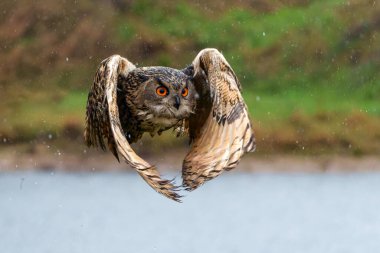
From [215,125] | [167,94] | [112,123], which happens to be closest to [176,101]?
[167,94]

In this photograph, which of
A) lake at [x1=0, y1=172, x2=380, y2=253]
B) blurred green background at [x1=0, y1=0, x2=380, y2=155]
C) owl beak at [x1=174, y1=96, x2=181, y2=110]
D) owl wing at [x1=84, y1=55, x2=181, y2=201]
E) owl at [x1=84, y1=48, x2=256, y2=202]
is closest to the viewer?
owl wing at [x1=84, y1=55, x2=181, y2=201]

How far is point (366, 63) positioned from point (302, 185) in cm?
336

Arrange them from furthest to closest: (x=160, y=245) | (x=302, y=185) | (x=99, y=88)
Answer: (x=302, y=185) → (x=160, y=245) → (x=99, y=88)

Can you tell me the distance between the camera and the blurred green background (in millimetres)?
14883

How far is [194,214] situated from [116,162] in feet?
10.1

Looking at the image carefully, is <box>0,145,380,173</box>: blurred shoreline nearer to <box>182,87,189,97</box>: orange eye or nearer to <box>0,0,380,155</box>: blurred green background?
<box>0,0,380,155</box>: blurred green background

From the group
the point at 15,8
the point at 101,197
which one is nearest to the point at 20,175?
the point at 101,197

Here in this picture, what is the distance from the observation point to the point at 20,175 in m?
14.2

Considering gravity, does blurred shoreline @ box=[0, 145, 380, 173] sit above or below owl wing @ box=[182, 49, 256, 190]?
below

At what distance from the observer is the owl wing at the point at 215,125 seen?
15.2 feet

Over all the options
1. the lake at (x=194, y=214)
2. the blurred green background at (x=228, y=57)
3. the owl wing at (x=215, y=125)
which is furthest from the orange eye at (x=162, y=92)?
the blurred green background at (x=228, y=57)

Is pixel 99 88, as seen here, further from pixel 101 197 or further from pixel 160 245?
pixel 101 197

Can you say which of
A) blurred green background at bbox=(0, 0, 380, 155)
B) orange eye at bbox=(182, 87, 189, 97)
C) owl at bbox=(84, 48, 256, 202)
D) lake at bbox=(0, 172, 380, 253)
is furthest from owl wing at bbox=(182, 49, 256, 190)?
blurred green background at bbox=(0, 0, 380, 155)

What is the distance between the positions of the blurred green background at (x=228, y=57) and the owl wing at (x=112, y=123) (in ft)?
29.4
